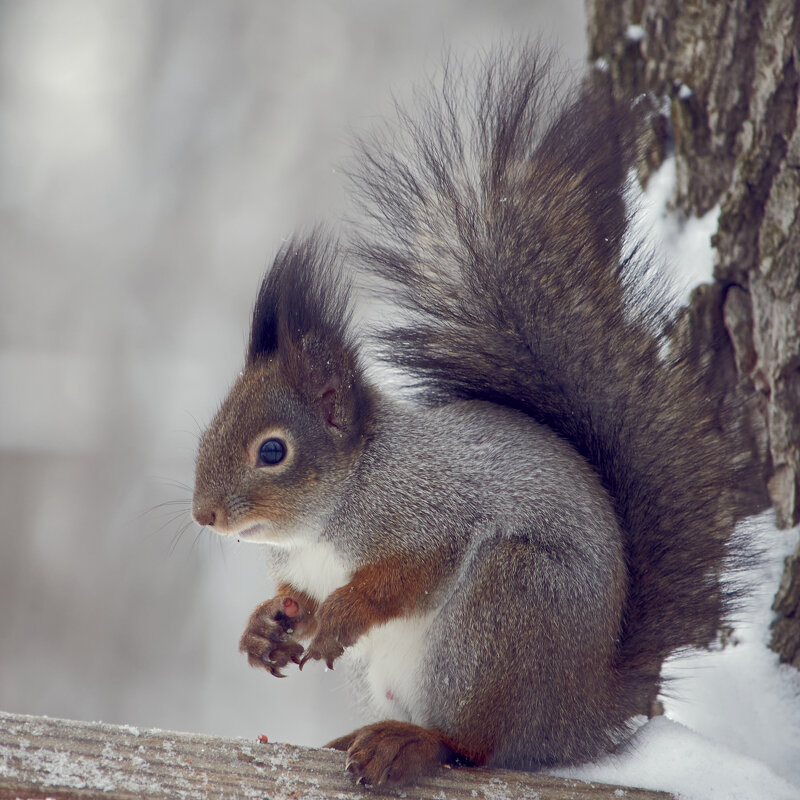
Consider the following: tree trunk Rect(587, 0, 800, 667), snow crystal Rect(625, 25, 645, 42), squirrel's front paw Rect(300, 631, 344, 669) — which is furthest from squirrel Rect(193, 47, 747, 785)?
snow crystal Rect(625, 25, 645, 42)

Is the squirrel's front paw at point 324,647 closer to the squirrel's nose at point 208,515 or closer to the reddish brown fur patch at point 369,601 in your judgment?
the reddish brown fur patch at point 369,601

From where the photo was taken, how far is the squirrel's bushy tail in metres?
1.55

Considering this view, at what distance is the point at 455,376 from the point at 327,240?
33cm

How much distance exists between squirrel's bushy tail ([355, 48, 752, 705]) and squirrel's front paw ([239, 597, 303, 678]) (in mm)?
496

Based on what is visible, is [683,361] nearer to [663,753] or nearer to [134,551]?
[663,753]

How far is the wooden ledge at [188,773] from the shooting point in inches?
45.7

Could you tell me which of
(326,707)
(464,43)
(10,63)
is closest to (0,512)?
(326,707)

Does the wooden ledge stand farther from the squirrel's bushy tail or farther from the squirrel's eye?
the squirrel's eye

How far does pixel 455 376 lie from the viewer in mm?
1642

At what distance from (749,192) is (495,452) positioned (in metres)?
0.76

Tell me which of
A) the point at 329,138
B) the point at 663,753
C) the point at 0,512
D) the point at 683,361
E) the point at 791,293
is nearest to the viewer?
the point at 663,753

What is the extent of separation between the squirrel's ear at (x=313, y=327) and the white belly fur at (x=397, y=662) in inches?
14.2

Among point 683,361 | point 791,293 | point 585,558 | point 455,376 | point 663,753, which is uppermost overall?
point 791,293

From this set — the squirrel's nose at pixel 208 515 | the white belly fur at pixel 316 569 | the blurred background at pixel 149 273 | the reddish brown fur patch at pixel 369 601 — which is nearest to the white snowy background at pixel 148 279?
the blurred background at pixel 149 273
